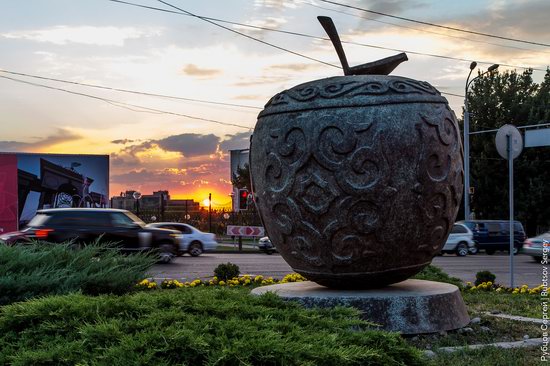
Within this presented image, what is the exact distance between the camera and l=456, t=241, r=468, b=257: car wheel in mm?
27922

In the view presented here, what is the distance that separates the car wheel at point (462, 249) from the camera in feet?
91.6

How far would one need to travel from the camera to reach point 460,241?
91.5ft

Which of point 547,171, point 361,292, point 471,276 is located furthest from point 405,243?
point 547,171

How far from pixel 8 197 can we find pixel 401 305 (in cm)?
2006

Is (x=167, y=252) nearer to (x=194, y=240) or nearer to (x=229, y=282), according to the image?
(x=194, y=240)

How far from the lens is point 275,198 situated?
710 cm

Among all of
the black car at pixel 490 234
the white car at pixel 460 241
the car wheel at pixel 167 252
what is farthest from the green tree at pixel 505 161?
the car wheel at pixel 167 252

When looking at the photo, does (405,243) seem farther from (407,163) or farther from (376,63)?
(376,63)

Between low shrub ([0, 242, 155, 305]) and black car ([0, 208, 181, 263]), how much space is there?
10.5m

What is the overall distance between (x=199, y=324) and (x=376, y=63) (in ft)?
15.4

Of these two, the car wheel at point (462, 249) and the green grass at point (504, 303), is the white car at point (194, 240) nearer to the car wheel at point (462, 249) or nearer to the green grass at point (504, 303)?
the car wheel at point (462, 249)

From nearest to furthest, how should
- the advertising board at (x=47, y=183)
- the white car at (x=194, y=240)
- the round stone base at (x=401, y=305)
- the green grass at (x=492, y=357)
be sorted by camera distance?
the green grass at (x=492, y=357) → the round stone base at (x=401, y=305) → the advertising board at (x=47, y=183) → the white car at (x=194, y=240)

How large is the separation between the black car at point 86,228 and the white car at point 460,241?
529 inches

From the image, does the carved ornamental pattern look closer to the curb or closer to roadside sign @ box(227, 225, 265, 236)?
the curb
